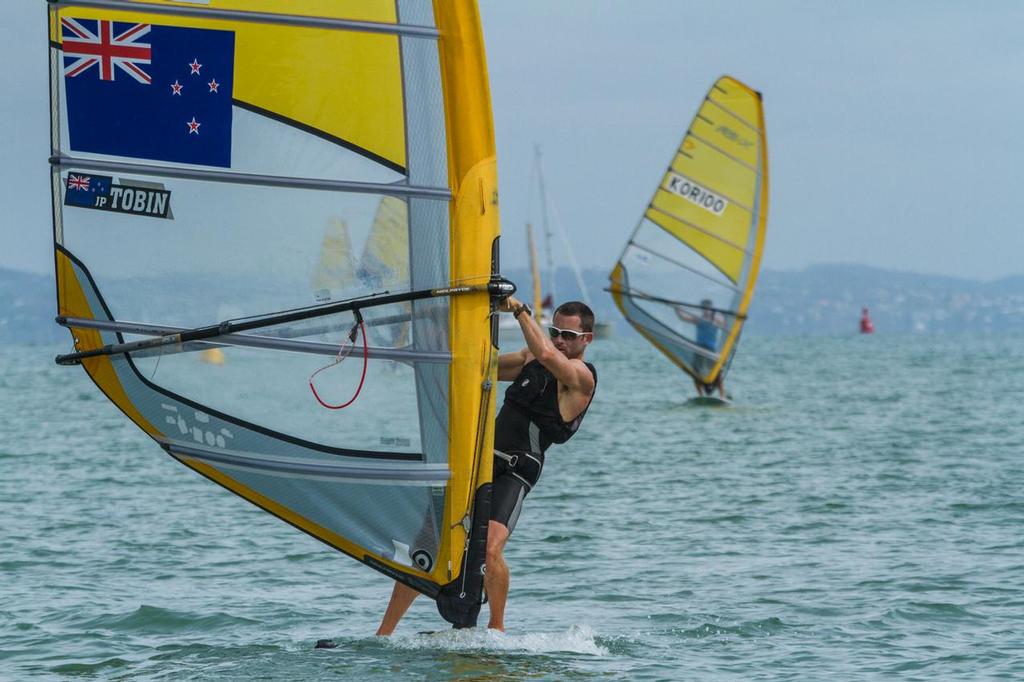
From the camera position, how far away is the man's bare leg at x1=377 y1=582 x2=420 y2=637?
6914mm

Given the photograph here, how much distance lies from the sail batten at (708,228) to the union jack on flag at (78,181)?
17.7 meters

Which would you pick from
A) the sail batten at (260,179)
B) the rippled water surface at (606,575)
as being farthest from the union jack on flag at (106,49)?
the rippled water surface at (606,575)

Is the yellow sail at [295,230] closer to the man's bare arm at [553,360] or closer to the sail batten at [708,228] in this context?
the man's bare arm at [553,360]

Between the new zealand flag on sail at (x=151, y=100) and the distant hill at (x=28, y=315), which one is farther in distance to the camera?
the distant hill at (x=28, y=315)

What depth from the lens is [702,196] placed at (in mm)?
23750

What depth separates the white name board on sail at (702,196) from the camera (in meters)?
23.7

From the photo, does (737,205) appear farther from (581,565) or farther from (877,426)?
(581,565)

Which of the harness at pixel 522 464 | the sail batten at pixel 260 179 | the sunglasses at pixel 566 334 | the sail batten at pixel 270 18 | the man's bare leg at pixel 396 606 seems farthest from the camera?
the man's bare leg at pixel 396 606

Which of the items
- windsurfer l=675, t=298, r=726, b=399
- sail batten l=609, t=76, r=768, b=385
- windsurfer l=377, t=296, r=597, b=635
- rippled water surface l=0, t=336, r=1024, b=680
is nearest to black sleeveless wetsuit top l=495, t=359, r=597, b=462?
windsurfer l=377, t=296, r=597, b=635

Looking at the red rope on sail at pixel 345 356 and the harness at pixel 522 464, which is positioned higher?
the red rope on sail at pixel 345 356

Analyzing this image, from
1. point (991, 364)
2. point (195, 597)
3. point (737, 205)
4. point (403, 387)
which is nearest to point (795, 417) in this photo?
point (737, 205)

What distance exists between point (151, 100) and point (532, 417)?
83.7 inches

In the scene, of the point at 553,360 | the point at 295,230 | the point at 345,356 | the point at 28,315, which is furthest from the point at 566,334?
the point at 28,315

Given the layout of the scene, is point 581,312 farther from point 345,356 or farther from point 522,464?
point 345,356
